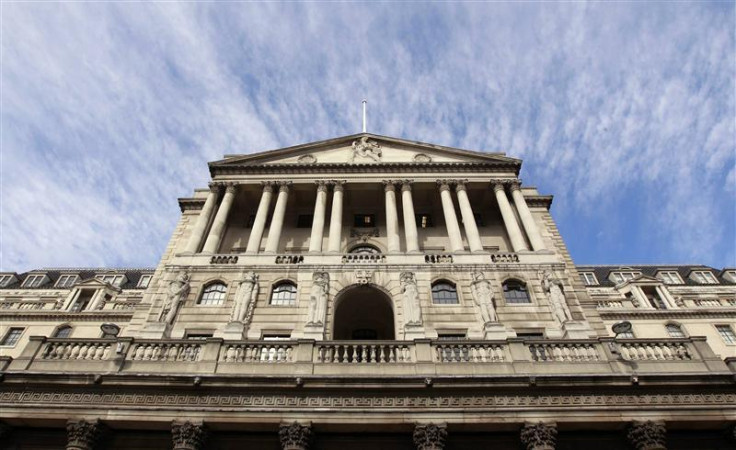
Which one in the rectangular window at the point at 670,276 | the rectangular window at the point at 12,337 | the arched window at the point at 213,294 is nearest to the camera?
the arched window at the point at 213,294

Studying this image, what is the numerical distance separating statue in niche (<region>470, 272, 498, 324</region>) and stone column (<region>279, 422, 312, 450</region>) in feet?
32.0

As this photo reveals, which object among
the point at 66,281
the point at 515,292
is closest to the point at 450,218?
the point at 515,292

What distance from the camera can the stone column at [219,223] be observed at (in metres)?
25.8

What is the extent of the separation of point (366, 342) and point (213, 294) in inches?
391

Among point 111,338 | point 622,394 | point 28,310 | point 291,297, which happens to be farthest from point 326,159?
point 28,310

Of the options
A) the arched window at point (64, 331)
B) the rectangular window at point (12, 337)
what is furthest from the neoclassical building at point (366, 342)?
the rectangular window at point (12, 337)

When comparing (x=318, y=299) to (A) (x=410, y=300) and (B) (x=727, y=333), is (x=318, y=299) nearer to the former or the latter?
(A) (x=410, y=300)

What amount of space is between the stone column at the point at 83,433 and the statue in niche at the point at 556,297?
19.6 metres

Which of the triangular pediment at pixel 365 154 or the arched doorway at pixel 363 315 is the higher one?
the triangular pediment at pixel 365 154

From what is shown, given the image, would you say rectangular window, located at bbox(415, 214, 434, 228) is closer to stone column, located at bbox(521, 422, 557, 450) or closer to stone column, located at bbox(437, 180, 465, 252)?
stone column, located at bbox(437, 180, 465, 252)

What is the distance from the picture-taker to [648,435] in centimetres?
1489

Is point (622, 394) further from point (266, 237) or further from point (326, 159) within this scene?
point (326, 159)

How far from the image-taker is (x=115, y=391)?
16.2 metres

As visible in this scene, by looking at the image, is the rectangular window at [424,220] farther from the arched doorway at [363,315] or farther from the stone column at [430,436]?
the stone column at [430,436]
